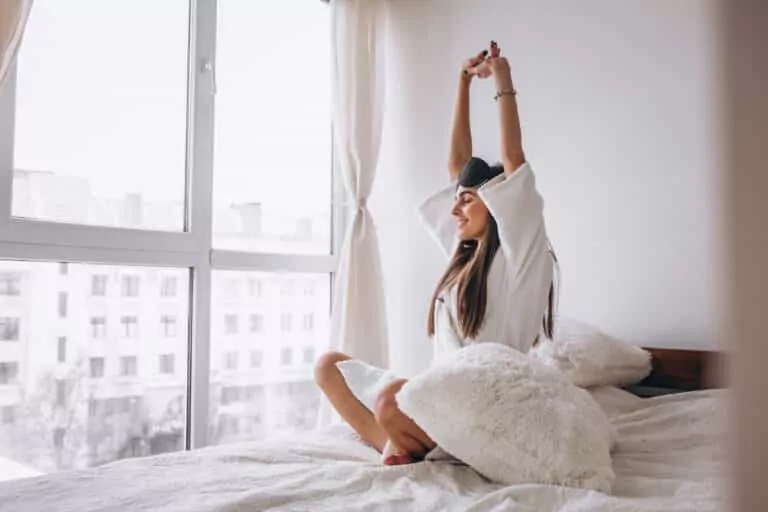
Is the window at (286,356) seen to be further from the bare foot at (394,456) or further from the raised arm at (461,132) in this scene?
the bare foot at (394,456)

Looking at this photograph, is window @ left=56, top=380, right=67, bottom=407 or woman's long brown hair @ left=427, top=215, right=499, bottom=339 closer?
Answer: woman's long brown hair @ left=427, top=215, right=499, bottom=339

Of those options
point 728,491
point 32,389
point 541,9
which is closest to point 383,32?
point 541,9

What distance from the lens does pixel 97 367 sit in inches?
80.7

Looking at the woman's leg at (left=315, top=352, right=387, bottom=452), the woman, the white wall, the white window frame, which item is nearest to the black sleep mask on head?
the woman

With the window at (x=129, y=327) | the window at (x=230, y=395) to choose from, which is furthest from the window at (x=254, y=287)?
the window at (x=129, y=327)

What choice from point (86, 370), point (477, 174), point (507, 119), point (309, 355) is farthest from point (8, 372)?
point (507, 119)

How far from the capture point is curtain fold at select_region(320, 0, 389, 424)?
8.08 ft

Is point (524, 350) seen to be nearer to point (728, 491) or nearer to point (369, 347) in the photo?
point (369, 347)

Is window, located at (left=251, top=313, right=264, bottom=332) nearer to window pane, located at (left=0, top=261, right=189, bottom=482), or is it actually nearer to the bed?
window pane, located at (left=0, top=261, right=189, bottom=482)

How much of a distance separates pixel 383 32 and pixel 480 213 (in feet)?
4.02

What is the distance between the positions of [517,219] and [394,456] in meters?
0.63

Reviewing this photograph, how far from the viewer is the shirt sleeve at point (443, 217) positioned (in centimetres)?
197

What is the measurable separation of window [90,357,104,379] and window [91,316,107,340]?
7 centimetres

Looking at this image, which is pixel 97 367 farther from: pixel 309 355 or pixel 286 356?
pixel 309 355
